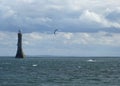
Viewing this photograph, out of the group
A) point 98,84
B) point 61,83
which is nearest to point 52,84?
point 61,83

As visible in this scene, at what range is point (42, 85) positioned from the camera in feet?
297

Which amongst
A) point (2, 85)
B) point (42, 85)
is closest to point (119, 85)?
point (42, 85)

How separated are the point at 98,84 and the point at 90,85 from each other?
2.86m

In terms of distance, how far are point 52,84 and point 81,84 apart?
229 inches

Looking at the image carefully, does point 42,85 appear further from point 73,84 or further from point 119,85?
point 119,85

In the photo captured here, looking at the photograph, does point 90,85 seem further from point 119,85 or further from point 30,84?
point 30,84

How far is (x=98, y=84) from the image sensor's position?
93.6m

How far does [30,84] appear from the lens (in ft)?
308

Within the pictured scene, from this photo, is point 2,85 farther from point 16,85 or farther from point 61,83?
point 61,83

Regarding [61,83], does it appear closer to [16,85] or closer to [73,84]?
[73,84]

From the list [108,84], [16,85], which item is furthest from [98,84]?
[16,85]

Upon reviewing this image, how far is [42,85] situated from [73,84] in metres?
6.71

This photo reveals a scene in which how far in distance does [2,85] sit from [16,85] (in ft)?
9.02

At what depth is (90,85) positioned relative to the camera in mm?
91312
